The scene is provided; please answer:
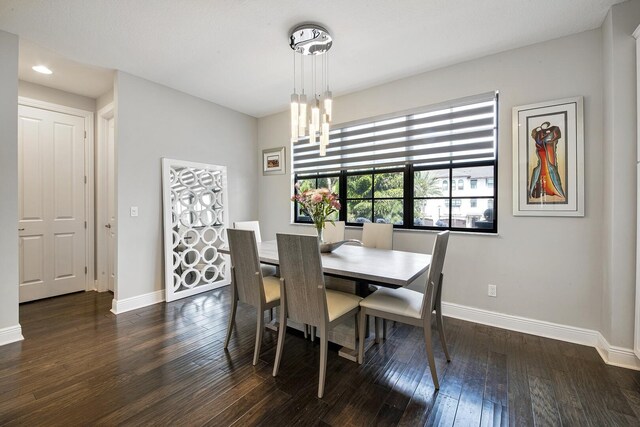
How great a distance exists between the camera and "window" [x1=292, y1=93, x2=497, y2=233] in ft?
9.36

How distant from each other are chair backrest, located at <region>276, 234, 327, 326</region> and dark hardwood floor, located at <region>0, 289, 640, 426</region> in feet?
1.60

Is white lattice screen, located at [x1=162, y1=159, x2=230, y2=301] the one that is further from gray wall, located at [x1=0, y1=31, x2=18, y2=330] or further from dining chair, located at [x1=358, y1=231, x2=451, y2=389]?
dining chair, located at [x1=358, y1=231, x2=451, y2=389]

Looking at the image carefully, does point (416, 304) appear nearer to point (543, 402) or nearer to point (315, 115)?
point (543, 402)

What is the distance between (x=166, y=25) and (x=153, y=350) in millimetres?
2683

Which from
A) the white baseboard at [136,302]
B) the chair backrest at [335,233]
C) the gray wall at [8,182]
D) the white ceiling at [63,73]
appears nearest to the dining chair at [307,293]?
the chair backrest at [335,233]

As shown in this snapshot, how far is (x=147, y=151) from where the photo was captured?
336cm

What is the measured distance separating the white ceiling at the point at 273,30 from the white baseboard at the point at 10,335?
2.54m

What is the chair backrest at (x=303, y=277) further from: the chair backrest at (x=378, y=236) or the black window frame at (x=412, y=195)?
the black window frame at (x=412, y=195)

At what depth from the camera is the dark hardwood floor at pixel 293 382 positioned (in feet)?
5.17

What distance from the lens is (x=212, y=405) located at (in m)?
1.66

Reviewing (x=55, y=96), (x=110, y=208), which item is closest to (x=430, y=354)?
(x=110, y=208)

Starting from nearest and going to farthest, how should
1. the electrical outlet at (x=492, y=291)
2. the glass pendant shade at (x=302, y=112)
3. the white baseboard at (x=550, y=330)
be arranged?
the white baseboard at (x=550, y=330) < the glass pendant shade at (x=302, y=112) < the electrical outlet at (x=492, y=291)

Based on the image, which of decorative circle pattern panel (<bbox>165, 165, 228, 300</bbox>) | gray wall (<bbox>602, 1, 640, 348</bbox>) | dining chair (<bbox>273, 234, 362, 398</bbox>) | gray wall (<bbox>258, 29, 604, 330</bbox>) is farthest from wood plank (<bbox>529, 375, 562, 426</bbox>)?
decorative circle pattern panel (<bbox>165, 165, 228, 300</bbox>)

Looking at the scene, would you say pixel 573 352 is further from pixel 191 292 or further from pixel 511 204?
pixel 191 292
